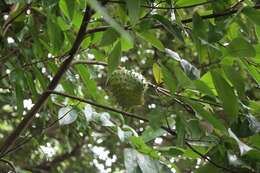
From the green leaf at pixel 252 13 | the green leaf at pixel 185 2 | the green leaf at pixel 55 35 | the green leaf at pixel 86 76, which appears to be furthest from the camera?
the green leaf at pixel 86 76

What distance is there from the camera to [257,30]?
95 centimetres

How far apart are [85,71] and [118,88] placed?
180 millimetres

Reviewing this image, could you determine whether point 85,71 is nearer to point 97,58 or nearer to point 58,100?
point 97,58

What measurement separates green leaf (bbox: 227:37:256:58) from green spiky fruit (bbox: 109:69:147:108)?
11.2 inches

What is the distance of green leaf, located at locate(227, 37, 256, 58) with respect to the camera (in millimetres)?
824

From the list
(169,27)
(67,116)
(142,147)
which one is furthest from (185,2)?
(67,116)

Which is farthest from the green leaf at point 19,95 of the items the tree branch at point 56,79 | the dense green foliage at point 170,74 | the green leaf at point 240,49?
the green leaf at point 240,49

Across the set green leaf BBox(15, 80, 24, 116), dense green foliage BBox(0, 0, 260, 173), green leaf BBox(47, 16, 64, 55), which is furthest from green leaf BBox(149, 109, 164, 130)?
green leaf BBox(15, 80, 24, 116)

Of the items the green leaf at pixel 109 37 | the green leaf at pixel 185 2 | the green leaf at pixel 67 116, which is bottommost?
the green leaf at pixel 67 116

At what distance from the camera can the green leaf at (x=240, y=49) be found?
82cm

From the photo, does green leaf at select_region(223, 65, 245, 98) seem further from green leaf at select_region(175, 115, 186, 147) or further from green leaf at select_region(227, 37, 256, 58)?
green leaf at select_region(175, 115, 186, 147)

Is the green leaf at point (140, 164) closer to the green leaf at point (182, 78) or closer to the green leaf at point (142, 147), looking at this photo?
the green leaf at point (142, 147)

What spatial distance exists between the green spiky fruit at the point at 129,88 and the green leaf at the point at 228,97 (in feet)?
0.85

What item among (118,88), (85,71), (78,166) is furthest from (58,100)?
(78,166)
